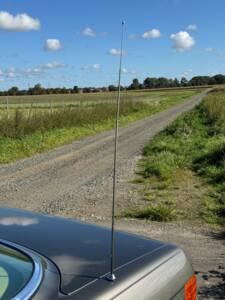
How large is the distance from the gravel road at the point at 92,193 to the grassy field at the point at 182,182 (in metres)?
0.35

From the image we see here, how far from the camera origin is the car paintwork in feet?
6.01

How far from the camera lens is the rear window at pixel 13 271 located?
1.77 metres

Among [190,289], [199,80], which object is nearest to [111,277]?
[190,289]

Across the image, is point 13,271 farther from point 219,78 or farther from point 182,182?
point 219,78

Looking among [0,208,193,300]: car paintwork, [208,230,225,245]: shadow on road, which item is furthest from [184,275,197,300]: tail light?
[208,230,225,245]: shadow on road

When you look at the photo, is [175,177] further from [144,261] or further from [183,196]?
[144,261]

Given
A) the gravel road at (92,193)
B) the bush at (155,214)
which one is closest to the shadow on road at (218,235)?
the gravel road at (92,193)

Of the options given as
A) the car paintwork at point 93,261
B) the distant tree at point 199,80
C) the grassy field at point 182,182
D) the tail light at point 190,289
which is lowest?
the grassy field at point 182,182

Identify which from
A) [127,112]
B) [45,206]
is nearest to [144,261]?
[45,206]

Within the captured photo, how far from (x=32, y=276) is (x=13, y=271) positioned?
0.12 meters

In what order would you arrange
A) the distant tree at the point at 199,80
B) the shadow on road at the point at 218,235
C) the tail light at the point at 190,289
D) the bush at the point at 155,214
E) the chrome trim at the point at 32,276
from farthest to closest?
the distant tree at the point at 199,80 < the bush at the point at 155,214 < the shadow on road at the point at 218,235 < the tail light at the point at 190,289 < the chrome trim at the point at 32,276

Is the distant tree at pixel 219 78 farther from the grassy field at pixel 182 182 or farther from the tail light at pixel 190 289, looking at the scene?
the tail light at pixel 190 289

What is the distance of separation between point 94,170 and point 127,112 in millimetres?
25460

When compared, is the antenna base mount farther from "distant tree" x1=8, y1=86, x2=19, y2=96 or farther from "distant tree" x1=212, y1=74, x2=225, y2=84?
"distant tree" x1=212, y1=74, x2=225, y2=84
